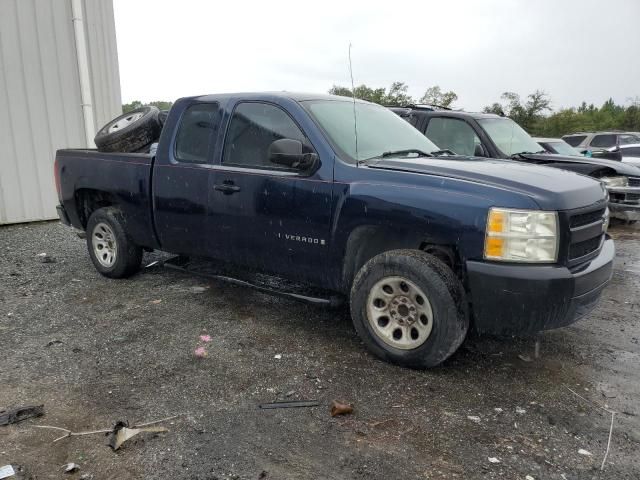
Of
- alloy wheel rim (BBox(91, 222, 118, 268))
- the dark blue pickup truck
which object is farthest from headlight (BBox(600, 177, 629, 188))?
alloy wheel rim (BBox(91, 222, 118, 268))

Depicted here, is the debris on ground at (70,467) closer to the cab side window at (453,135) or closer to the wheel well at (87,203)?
the wheel well at (87,203)

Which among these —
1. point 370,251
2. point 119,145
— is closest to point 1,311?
point 119,145

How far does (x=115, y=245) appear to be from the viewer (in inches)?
211

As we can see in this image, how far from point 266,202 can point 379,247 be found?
95 cm

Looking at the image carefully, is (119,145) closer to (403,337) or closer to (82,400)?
(82,400)

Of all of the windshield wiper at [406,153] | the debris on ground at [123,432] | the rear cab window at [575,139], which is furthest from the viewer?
the rear cab window at [575,139]

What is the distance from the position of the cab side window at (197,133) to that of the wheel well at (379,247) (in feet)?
5.17

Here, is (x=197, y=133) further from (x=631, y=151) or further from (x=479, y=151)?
(x=631, y=151)

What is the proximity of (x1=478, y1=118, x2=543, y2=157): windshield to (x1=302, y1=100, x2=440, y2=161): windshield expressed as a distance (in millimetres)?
2870

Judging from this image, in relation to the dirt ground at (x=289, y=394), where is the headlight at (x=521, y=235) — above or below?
above

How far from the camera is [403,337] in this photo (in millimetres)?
3490

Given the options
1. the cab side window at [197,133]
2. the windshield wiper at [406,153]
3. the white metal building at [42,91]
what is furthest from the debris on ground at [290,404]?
the white metal building at [42,91]

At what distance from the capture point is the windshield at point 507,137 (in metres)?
7.07

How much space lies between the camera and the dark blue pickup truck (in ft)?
10.1
